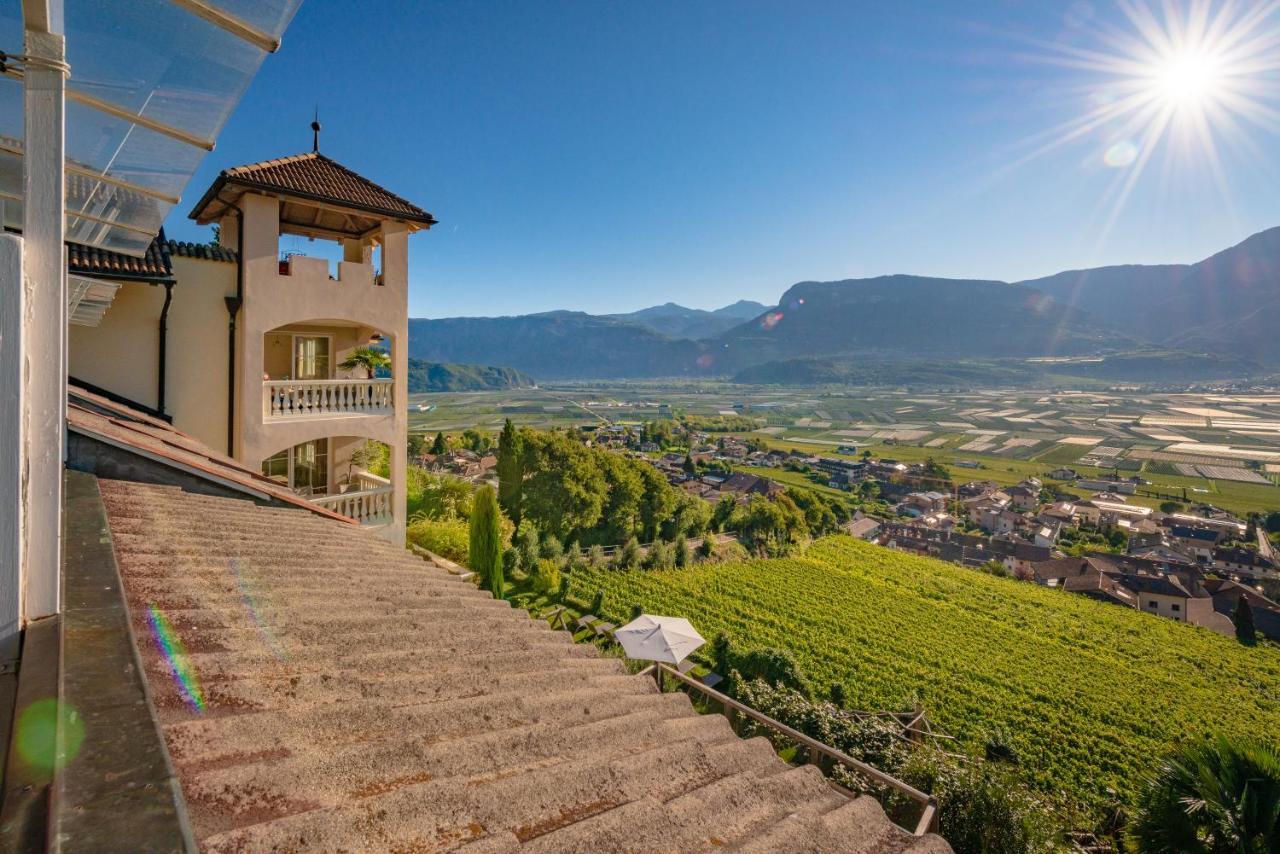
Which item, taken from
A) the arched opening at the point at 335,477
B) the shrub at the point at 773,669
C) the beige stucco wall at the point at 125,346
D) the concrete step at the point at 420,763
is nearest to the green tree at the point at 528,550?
the shrub at the point at 773,669

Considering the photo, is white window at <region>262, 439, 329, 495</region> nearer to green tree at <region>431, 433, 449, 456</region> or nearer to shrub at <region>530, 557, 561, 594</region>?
shrub at <region>530, 557, 561, 594</region>

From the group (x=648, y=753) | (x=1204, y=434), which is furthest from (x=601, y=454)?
(x=1204, y=434)

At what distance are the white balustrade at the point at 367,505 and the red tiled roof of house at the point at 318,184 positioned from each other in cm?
462

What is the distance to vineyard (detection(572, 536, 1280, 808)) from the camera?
19.2 metres

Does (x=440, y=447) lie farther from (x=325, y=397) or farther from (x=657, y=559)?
(x=325, y=397)

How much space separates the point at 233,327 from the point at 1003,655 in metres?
33.3

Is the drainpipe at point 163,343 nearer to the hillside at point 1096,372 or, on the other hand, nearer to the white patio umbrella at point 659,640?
the white patio umbrella at point 659,640

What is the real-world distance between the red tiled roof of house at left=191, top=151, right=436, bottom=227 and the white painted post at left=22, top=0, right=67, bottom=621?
7.41 metres

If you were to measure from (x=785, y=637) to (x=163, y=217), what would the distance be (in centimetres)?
2532

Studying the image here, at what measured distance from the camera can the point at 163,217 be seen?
4348 mm

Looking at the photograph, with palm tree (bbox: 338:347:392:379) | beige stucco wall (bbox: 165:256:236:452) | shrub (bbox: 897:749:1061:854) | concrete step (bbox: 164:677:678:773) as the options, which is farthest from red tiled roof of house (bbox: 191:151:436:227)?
shrub (bbox: 897:749:1061:854)

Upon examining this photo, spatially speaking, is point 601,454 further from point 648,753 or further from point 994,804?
point 648,753

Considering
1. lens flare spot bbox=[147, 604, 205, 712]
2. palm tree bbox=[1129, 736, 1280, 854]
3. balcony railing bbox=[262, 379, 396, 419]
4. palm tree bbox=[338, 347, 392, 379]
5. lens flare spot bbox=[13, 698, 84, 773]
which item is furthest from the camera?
palm tree bbox=[338, 347, 392, 379]

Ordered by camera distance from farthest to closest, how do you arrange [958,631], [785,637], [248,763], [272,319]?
[958,631]
[785,637]
[272,319]
[248,763]
